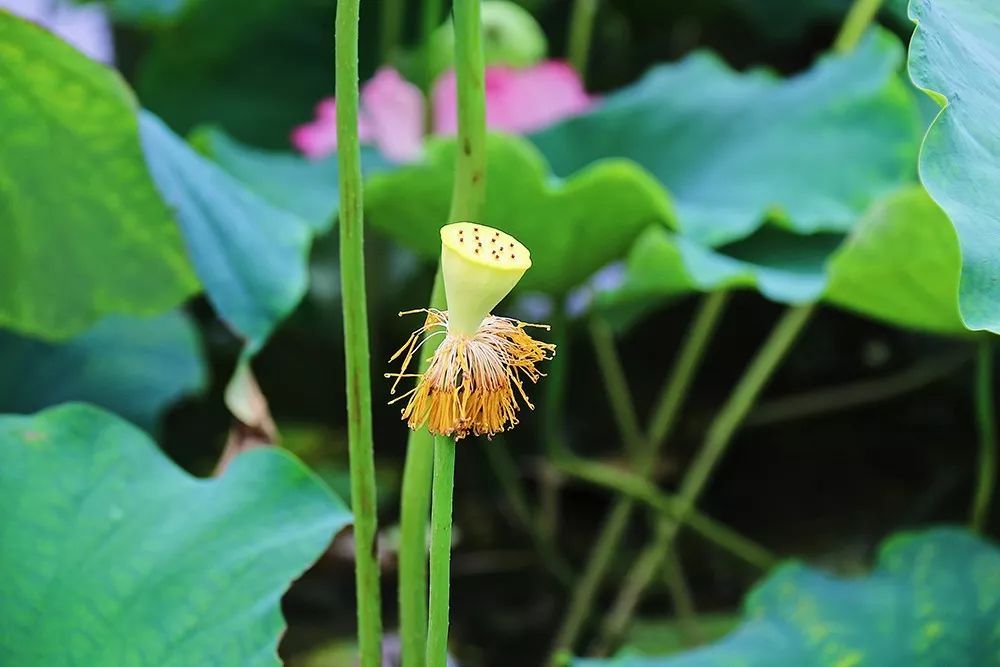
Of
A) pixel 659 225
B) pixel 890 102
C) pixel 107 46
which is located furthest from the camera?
pixel 107 46

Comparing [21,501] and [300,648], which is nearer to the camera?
[21,501]

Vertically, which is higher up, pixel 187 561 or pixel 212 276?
pixel 212 276

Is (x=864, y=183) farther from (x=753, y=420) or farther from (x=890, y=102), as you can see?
(x=753, y=420)

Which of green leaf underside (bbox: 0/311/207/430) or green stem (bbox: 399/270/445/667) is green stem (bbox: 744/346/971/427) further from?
green stem (bbox: 399/270/445/667)

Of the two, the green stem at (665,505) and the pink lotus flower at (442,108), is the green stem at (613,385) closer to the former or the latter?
the green stem at (665,505)

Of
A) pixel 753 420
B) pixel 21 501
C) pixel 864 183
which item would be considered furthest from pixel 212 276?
pixel 753 420

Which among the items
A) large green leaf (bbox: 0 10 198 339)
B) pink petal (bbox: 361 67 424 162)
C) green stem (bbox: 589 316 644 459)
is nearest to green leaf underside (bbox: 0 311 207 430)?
large green leaf (bbox: 0 10 198 339)

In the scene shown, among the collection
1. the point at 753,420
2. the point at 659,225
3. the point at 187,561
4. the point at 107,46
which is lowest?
the point at 187,561
